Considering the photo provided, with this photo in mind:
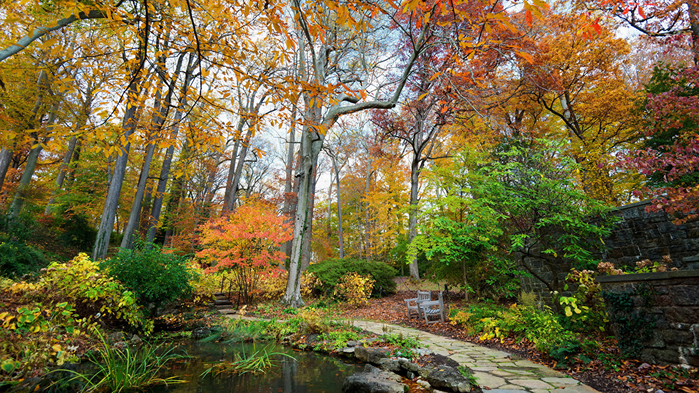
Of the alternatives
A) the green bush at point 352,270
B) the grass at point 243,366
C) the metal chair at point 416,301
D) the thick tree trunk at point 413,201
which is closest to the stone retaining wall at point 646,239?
the metal chair at point 416,301

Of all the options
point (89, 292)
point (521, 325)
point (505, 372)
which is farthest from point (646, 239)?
point (89, 292)

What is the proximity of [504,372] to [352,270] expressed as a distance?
6.56 meters

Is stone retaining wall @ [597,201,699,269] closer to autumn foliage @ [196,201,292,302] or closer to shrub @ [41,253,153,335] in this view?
autumn foliage @ [196,201,292,302]

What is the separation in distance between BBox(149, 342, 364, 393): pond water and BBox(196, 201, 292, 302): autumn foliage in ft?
10.6

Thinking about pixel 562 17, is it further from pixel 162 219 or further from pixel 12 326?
pixel 162 219

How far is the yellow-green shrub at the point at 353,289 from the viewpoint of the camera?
8.73 metres

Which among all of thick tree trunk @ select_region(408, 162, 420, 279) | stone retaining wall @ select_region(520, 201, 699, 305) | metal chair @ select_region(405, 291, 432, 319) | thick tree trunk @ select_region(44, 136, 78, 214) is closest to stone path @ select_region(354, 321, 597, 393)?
metal chair @ select_region(405, 291, 432, 319)

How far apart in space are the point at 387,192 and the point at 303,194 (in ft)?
34.0

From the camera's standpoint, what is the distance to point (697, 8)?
5.59 m

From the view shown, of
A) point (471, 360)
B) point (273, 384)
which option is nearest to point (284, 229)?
point (273, 384)

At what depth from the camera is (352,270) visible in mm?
9680

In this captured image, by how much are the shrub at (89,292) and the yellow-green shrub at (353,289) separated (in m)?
5.12

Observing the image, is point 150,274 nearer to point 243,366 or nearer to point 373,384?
point 243,366

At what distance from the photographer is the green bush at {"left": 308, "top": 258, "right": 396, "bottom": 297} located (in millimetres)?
9352
